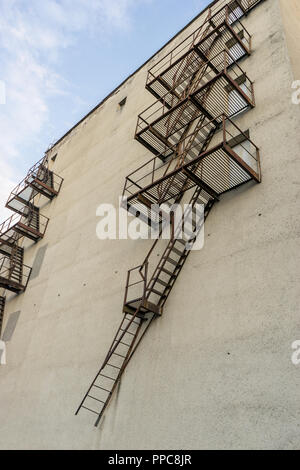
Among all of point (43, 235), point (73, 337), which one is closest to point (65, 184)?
point (43, 235)

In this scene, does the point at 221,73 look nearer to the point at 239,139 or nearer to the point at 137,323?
the point at 239,139

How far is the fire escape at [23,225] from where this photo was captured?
Result: 1739cm

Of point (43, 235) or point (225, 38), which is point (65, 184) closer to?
point (43, 235)

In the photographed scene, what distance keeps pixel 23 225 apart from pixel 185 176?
1114cm

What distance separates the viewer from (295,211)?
7.62 m

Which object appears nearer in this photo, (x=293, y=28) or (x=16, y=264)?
(x=293, y=28)

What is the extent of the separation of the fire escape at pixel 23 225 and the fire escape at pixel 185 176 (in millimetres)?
7896

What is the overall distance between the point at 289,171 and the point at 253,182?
980 millimetres

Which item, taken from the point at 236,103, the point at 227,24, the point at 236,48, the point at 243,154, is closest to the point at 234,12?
the point at 236,48

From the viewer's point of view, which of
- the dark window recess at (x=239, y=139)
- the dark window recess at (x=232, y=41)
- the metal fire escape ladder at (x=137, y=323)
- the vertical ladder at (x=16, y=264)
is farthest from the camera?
the vertical ladder at (x=16, y=264)

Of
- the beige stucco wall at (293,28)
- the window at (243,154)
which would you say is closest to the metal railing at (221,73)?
the window at (243,154)

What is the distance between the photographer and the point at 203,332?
7934mm

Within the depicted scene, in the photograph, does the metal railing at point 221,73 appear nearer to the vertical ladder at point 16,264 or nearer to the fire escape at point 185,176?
the fire escape at point 185,176

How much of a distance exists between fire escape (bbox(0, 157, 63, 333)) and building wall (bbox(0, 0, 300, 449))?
3091 millimetres
